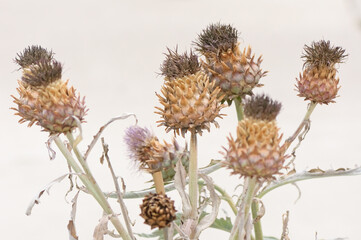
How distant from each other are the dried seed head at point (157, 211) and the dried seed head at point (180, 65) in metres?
0.16

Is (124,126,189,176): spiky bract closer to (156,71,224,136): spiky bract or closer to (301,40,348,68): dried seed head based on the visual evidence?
(156,71,224,136): spiky bract

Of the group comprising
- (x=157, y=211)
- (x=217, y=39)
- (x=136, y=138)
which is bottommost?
(x=157, y=211)

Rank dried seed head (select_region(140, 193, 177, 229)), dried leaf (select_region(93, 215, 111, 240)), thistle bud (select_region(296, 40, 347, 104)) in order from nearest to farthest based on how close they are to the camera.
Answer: dried seed head (select_region(140, 193, 177, 229)) < dried leaf (select_region(93, 215, 111, 240)) < thistle bud (select_region(296, 40, 347, 104))

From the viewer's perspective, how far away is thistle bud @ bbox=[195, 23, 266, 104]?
0.77 meters

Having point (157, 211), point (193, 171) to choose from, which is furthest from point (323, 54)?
point (157, 211)

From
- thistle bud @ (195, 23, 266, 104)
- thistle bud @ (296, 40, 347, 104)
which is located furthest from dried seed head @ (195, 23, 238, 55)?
thistle bud @ (296, 40, 347, 104)

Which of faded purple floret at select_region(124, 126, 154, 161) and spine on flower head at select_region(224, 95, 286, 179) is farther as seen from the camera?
faded purple floret at select_region(124, 126, 154, 161)

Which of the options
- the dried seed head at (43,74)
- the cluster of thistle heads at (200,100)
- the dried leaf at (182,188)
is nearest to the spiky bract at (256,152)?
the cluster of thistle heads at (200,100)

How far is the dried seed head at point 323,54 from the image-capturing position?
823 mm

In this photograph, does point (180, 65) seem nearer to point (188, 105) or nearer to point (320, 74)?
point (188, 105)

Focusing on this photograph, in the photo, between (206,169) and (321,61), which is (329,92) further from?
(206,169)

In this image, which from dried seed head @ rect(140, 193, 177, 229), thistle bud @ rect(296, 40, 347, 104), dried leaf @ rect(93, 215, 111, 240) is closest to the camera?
dried seed head @ rect(140, 193, 177, 229)

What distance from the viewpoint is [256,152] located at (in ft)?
1.97

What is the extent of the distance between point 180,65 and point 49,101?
0.14m
